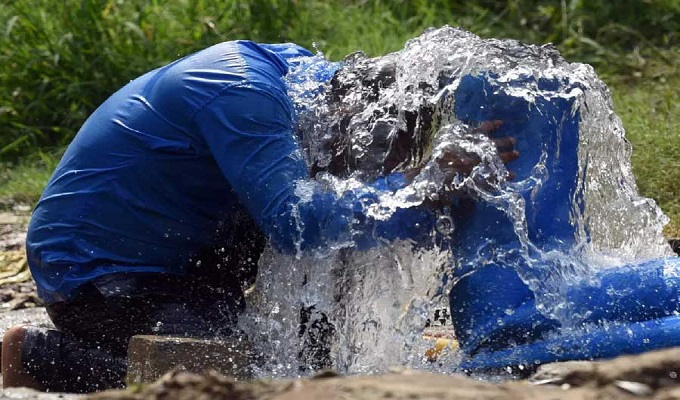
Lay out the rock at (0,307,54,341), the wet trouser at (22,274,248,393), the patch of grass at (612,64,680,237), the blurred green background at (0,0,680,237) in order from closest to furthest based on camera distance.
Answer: the wet trouser at (22,274,248,393), the rock at (0,307,54,341), the patch of grass at (612,64,680,237), the blurred green background at (0,0,680,237)

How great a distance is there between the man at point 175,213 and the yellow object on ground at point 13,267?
1.69 m

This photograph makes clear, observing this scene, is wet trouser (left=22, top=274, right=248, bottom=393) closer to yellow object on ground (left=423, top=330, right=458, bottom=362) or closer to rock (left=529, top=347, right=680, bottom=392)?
yellow object on ground (left=423, top=330, right=458, bottom=362)

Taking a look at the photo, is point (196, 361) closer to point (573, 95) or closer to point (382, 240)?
point (382, 240)

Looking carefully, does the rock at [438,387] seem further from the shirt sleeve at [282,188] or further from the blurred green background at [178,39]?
the blurred green background at [178,39]

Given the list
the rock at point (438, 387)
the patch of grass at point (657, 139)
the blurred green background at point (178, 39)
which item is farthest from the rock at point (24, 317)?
the rock at point (438, 387)

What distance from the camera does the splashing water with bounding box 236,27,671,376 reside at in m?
3.57

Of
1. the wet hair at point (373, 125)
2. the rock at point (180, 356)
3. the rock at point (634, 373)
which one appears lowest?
the rock at point (180, 356)

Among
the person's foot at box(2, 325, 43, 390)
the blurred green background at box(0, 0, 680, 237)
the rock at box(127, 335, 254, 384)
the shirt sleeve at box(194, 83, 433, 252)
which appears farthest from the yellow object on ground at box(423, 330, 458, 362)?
the blurred green background at box(0, 0, 680, 237)

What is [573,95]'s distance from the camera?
12.2ft

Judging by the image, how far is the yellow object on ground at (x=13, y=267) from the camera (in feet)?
18.9

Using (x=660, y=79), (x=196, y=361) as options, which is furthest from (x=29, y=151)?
(x=196, y=361)

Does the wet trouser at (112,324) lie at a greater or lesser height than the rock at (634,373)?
lesser

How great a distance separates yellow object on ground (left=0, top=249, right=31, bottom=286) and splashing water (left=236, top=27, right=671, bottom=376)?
221 cm

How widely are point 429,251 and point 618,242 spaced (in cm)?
78
